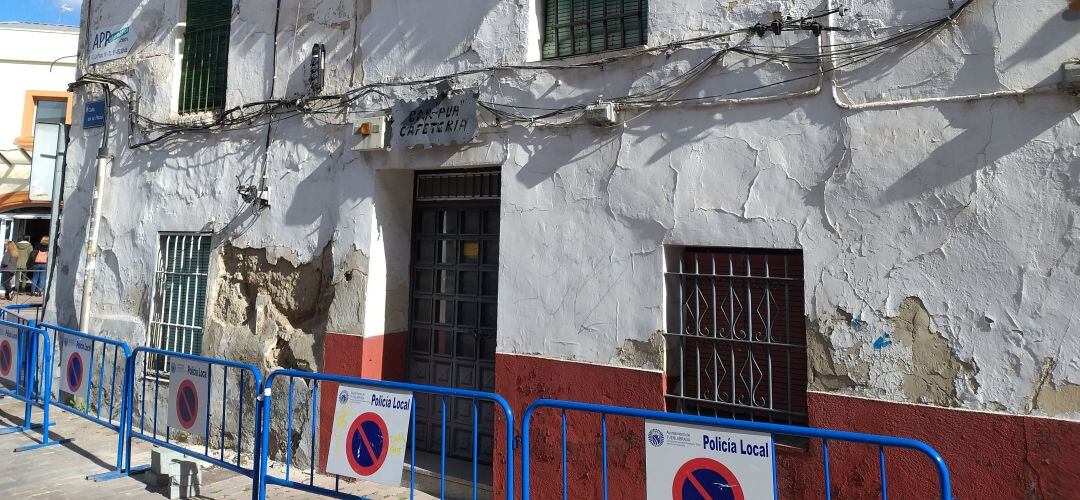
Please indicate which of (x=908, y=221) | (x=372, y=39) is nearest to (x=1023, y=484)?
(x=908, y=221)

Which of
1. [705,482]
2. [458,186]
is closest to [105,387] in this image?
[458,186]

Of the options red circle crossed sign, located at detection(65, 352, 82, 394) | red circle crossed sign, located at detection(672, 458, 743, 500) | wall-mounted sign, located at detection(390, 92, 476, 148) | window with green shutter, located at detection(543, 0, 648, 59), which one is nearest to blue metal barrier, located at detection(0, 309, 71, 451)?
red circle crossed sign, located at detection(65, 352, 82, 394)

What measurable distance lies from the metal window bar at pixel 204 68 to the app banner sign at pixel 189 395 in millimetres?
3489

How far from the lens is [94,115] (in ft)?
28.9

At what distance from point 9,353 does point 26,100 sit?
540 inches

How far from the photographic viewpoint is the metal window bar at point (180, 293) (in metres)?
7.68

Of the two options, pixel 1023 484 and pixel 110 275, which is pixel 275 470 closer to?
pixel 110 275

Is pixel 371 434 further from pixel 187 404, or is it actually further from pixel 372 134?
pixel 372 134

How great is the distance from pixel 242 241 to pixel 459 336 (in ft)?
8.84

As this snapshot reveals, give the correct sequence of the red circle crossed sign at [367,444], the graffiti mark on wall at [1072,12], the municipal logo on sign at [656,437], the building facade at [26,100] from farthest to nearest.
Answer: the building facade at [26,100], the red circle crossed sign at [367,444], the graffiti mark on wall at [1072,12], the municipal logo on sign at [656,437]

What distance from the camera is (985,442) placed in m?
3.88

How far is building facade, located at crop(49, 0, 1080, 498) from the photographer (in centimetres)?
396

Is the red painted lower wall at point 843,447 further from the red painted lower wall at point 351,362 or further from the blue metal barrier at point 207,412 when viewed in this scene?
the blue metal barrier at point 207,412

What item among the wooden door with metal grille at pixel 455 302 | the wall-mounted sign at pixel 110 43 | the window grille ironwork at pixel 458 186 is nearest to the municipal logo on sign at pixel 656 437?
the wooden door with metal grille at pixel 455 302
